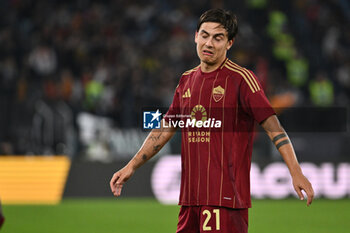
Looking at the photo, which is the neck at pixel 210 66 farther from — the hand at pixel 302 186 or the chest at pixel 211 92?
the hand at pixel 302 186

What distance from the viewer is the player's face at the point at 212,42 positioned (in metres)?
4.12

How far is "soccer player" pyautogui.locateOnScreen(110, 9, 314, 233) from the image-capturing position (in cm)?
402

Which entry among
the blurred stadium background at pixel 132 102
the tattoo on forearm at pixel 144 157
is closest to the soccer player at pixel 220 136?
the tattoo on forearm at pixel 144 157

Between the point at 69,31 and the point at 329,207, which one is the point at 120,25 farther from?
the point at 329,207

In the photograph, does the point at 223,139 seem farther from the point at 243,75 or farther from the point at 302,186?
the point at 302,186

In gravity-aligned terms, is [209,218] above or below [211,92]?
below

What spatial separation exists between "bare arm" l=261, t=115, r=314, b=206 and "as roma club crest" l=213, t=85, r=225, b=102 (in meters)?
0.32

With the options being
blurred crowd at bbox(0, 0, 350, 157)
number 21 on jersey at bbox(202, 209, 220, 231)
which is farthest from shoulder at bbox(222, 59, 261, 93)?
blurred crowd at bbox(0, 0, 350, 157)

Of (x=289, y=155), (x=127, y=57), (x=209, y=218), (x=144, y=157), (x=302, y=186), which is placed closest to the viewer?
(x=302, y=186)

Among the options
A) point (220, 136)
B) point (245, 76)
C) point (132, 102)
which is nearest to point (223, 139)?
point (220, 136)

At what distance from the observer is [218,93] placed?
4094 millimetres

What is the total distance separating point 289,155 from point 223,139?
1.41 ft

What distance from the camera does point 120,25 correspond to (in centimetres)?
1903

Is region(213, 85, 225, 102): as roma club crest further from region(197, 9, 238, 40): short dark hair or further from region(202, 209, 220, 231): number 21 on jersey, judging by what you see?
region(202, 209, 220, 231): number 21 on jersey
